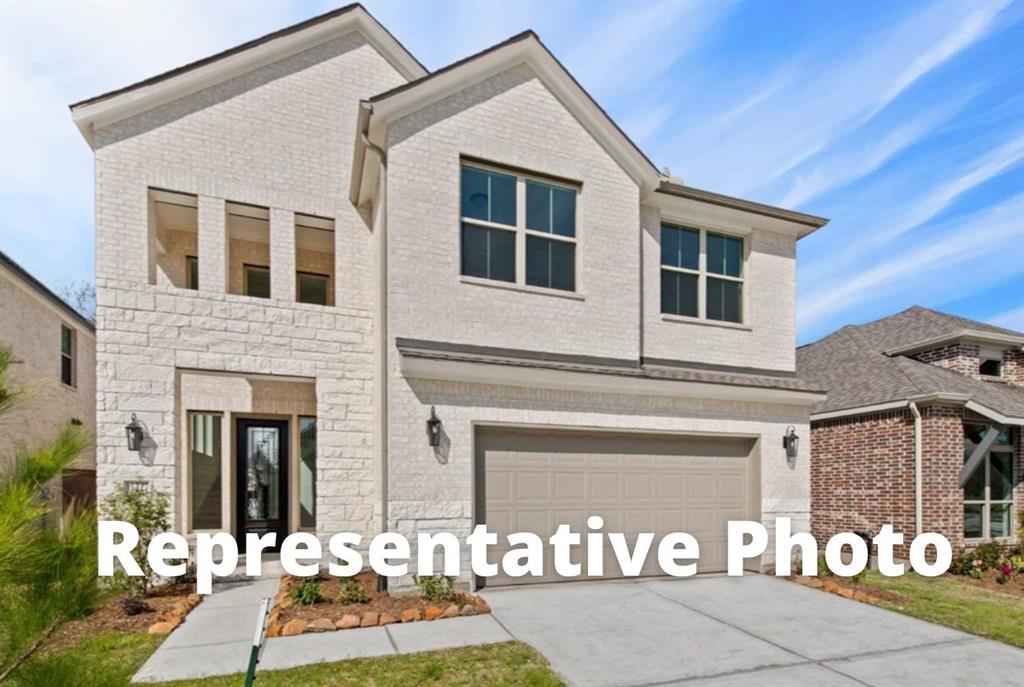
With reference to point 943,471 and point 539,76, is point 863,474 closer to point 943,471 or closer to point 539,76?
point 943,471

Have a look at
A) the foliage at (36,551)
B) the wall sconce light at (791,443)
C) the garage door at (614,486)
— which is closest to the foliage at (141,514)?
the garage door at (614,486)

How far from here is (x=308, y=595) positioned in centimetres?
725

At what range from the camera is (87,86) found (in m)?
9.14

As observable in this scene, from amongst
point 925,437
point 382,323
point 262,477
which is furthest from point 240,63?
point 925,437

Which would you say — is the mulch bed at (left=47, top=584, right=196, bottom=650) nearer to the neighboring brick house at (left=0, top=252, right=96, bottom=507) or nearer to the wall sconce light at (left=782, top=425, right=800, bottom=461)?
the neighboring brick house at (left=0, top=252, right=96, bottom=507)

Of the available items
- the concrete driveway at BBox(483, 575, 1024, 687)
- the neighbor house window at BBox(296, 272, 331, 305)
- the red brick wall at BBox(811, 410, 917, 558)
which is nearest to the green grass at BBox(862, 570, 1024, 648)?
the concrete driveway at BBox(483, 575, 1024, 687)

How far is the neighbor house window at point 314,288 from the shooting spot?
11586 mm

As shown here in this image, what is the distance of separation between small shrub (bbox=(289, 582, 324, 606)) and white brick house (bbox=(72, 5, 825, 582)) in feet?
4.13

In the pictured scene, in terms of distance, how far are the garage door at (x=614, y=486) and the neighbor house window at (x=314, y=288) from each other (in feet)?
17.1

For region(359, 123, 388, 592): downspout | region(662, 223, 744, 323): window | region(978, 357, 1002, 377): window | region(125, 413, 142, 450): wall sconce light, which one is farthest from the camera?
region(978, 357, 1002, 377): window

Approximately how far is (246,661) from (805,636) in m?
6.02

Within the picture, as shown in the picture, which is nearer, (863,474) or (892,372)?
(863,474)

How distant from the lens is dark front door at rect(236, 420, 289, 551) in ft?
36.3

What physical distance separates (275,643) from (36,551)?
420 centimetres
